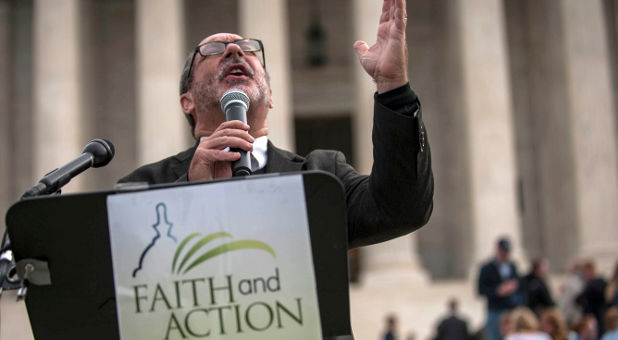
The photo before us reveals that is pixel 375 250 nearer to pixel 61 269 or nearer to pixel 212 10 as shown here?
pixel 212 10

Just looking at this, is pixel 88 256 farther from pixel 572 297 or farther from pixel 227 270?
pixel 572 297

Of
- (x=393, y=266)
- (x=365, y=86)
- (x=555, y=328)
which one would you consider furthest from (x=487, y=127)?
(x=555, y=328)

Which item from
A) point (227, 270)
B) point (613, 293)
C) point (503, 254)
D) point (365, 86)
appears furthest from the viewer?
point (365, 86)

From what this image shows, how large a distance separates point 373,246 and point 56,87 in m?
15.0

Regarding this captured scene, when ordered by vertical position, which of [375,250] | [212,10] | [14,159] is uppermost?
[212,10]

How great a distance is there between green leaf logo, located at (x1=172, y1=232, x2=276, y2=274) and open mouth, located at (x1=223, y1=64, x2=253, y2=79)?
1.37 meters

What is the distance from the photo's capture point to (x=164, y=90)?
124ft

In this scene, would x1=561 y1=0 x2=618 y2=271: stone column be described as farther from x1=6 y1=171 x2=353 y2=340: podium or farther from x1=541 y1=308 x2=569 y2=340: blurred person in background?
x1=6 y1=171 x2=353 y2=340: podium

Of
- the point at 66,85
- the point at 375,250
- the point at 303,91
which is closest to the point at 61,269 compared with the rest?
the point at 375,250

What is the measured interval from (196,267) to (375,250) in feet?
110

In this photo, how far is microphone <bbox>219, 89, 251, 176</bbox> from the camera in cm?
376

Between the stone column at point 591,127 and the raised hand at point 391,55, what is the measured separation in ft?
112

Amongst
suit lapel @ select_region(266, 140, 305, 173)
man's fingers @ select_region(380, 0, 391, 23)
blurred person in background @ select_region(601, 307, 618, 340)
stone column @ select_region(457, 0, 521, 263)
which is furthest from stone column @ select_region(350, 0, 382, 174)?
man's fingers @ select_region(380, 0, 391, 23)

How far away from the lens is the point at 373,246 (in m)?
36.0
